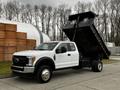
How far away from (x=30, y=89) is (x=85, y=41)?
18.6 feet

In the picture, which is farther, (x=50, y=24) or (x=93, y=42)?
(x=50, y=24)

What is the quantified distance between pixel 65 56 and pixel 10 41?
8320mm

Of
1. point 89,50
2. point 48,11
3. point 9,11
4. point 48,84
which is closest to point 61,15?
point 48,11

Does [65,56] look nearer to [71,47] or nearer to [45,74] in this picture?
[71,47]

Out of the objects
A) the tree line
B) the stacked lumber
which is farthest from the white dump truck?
the tree line

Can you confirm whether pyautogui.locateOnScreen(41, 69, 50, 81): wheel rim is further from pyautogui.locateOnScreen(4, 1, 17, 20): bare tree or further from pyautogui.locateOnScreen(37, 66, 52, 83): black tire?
pyautogui.locateOnScreen(4, 1, 17, 20): bare tree

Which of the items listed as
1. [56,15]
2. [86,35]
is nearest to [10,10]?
[56,15]

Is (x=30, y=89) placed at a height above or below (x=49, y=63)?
below

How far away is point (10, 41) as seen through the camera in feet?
53.5

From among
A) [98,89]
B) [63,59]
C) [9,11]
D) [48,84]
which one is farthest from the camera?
[9,11]

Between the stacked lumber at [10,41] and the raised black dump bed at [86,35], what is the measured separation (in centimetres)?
638

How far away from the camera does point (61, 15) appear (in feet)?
193

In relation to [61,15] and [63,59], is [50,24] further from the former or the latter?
[63,59]

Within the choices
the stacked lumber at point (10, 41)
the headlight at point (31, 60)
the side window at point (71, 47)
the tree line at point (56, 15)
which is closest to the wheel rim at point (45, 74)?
the headlight at point (31, 60)
